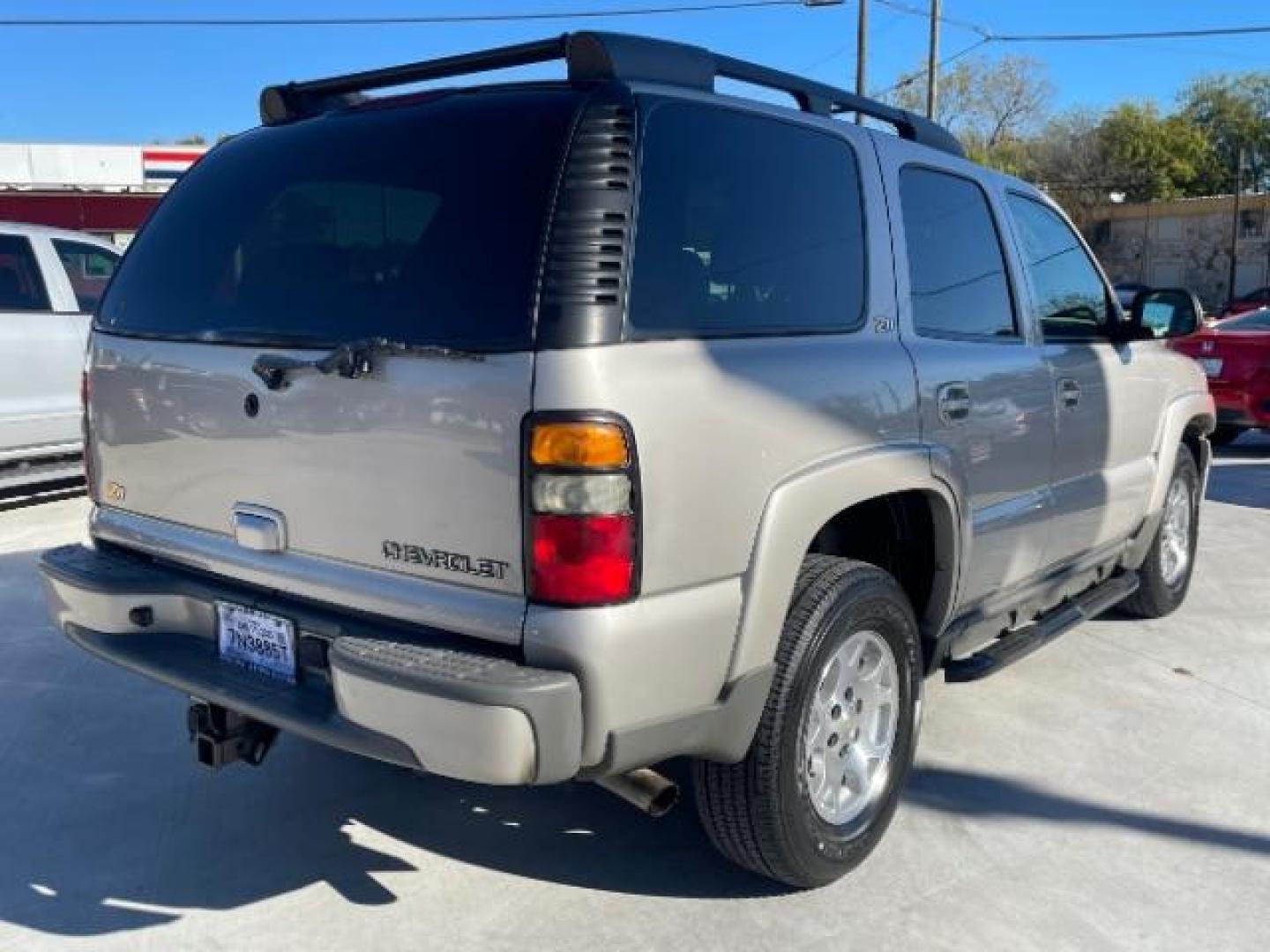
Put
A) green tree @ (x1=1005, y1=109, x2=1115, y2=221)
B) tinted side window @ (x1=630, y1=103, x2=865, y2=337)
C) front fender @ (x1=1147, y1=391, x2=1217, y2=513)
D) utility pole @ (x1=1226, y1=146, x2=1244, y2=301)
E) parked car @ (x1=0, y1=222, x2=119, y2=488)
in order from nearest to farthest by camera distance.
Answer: tinted side window @ (x1=630, y1=103, x2=865, y2=337), front fender @ (x1=1147, y1=391, x2=1217, y2=513), parked car @ (x1=0, y1=222, x2=119, y2=488), utility pole @ (x1=1226, y1=146, x2=1244, y2=301), green tree @ (x1=1005, y1=109, x2=1115, y2=221)

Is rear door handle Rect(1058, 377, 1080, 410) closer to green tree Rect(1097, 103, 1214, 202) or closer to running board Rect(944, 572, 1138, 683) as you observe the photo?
running board Rect(944, 572, 1138, 683)

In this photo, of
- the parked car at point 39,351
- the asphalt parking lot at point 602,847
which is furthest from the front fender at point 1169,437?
the parked car at point 39,351

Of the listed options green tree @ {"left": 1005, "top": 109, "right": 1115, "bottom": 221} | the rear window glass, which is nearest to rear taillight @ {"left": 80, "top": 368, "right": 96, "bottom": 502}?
the rear window glass

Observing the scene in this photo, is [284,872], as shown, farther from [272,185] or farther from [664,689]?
[272,185]

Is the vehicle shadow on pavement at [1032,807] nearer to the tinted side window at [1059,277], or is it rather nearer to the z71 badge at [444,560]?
the tinted side window at [1059,277]

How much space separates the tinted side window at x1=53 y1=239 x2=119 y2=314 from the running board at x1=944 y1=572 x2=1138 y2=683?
6.40m

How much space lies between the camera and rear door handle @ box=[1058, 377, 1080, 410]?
412cm

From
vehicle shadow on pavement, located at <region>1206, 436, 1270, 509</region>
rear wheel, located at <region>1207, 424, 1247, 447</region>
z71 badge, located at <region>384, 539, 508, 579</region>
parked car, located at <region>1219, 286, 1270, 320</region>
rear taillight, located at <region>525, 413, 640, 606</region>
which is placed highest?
parked car, located at <region>1219, 286, 1270, 320</region>

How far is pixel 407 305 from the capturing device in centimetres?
264

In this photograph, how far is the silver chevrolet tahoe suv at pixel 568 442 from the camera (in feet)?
7.99

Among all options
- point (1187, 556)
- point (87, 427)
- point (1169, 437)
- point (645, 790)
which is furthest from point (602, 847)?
point (1187, 556)

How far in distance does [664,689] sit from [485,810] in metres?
1.31

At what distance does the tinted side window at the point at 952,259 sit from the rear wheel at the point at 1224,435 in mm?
7858

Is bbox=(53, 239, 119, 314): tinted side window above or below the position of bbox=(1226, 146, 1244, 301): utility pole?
below
